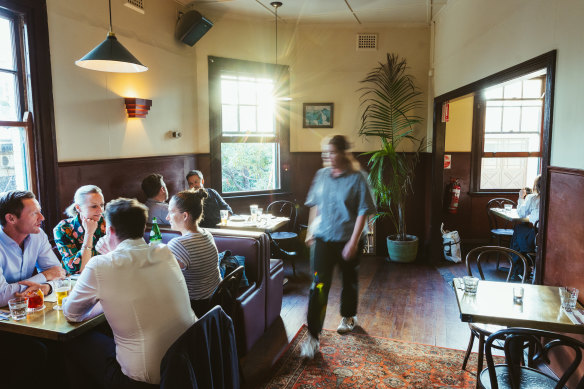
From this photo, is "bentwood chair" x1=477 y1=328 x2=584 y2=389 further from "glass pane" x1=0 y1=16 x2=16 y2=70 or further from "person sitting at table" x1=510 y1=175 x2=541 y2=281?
"glass pane" x1=0 y1=16 x2=16 y2=70

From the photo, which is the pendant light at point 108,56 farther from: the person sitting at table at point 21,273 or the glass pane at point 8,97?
the person sitting at table at point 21,273

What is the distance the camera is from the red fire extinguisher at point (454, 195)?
654 centimetres

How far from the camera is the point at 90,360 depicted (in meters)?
2.21

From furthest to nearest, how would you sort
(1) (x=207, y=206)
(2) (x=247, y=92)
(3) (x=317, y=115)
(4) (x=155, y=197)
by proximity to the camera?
(3) (x=317, y=115) < (2) (x=247, y=92) < (1) (x=207, y=206) < (4) (x=155, y=197)

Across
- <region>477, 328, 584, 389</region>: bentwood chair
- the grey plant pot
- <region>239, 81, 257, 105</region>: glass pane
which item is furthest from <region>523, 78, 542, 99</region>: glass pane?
<region>477, 328, 584, 389</region>: bentwood chair

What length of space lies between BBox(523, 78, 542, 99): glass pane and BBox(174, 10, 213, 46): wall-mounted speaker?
16.1 feet

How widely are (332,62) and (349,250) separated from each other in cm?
393

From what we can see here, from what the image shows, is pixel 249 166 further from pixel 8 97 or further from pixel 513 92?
pixel 513 92

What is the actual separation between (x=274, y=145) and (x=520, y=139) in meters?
3.92

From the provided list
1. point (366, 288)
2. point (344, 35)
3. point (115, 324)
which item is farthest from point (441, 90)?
point (115, 324)

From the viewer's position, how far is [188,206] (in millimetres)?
2641

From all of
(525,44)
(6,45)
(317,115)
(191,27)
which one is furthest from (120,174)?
(525,44)

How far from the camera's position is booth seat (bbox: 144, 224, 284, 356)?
10.6ft

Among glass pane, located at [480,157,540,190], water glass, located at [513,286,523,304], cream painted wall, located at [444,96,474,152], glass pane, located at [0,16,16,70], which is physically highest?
glass pane, located at [0,16,16,70]
